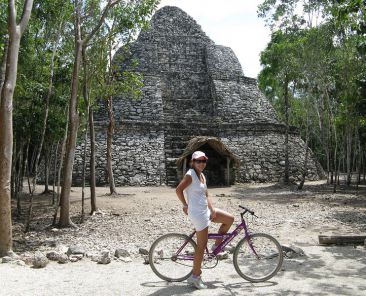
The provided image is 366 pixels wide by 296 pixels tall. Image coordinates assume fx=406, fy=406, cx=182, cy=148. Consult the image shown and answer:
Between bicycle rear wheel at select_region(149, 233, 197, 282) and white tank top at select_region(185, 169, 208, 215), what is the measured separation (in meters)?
0.43

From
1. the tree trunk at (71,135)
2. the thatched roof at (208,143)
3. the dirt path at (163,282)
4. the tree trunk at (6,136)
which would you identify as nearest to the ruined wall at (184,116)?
the thatched roof at (208,143)

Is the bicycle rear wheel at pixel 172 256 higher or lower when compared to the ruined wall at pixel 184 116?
lower

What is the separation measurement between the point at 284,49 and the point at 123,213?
9.98m

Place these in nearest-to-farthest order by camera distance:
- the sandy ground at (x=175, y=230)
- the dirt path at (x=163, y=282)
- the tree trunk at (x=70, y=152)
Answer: the dirt path at (x=163, y=282) → the sandy ground at (x=175, y=230) → the tree trunk at (x=70, y=152)

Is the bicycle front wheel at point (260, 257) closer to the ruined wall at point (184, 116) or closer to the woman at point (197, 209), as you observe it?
the woman at point (197, 209)

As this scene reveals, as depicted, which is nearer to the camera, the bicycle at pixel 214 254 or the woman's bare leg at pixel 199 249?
the woman's bare leg at pixel 199 249

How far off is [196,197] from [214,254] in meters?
0.73

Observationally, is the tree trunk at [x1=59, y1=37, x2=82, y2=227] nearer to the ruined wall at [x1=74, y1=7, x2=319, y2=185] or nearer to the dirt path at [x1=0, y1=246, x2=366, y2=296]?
the dirt path at [x1=0, y1=246, x2=366, y2=296]

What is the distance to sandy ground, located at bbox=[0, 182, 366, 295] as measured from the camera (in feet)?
14.5

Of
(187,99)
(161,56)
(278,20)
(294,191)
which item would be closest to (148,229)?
(294,191)

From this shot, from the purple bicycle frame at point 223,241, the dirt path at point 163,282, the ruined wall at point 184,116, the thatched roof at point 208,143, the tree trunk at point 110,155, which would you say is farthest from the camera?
the ruined wall at point 184,116

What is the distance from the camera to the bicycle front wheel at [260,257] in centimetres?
460

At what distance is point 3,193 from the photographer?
5.70 metres

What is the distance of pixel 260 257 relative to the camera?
477cm
